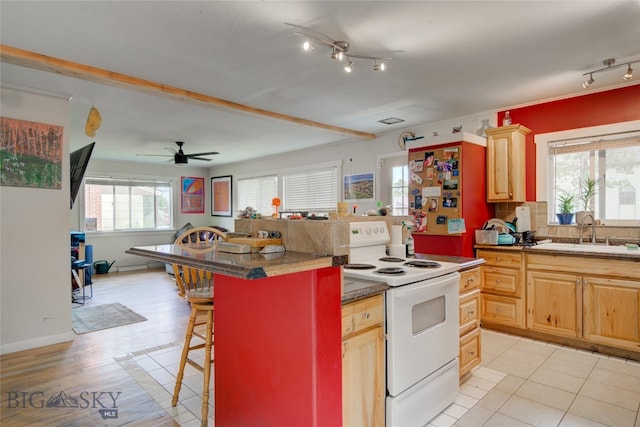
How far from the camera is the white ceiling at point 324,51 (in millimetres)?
2137

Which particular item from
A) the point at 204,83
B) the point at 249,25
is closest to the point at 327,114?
the point at 204,83

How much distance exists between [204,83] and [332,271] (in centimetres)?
269

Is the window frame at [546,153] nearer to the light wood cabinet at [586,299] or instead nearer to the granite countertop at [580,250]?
the granite countertop at [580,250]

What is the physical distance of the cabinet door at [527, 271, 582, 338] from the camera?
3.14 metres

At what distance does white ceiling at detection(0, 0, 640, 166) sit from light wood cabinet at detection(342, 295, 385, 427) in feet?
5.86

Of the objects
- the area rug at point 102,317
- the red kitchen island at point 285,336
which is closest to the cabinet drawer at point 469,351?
the red kitchen island at point 285,336

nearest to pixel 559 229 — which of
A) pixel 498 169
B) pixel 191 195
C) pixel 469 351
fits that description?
pixel 498 169

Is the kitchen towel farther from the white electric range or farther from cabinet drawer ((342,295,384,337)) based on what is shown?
cabinet drawer ((342,295,384,337))

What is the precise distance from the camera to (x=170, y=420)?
214cm

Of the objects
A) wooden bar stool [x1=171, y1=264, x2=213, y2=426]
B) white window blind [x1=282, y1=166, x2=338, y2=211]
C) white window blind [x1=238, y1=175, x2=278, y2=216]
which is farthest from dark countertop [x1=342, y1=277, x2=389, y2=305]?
white window blind [x1=238, y1=175, x2=278, y2=216]

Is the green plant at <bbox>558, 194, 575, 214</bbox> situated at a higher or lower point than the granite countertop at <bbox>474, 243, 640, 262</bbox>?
higher

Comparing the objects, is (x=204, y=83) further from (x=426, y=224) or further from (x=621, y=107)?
(x=621, y=107)

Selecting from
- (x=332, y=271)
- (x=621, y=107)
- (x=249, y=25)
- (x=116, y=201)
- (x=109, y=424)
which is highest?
(x=249, y=25)

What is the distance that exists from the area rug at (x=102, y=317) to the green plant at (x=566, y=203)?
5001 mm
